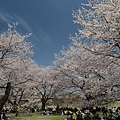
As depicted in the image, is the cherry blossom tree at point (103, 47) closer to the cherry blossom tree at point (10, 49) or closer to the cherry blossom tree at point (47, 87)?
the cherry blossom tree at point (10, 49)

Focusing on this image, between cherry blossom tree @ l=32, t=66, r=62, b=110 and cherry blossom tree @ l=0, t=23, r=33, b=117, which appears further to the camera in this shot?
cherry blossom tree @ l=32, t=66, r=62, b=110

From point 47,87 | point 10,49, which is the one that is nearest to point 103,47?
point 10,49

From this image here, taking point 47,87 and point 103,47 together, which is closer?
point 103,47

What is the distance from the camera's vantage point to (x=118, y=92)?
973cm

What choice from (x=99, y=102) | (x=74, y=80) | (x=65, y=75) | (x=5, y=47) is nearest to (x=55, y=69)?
(x=65, y=75)

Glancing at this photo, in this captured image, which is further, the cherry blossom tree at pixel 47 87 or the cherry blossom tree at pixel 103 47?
the cherry blossom tree at pixel 47 87

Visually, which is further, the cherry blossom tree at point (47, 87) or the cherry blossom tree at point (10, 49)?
the cherry blossom tree at point (47, 87)

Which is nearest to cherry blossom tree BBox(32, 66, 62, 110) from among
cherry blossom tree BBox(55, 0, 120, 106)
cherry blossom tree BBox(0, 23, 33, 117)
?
cherry blossom tree BBox(0, 23, 33, 117)

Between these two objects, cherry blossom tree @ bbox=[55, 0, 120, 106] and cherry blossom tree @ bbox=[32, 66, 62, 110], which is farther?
cherry blossom tree @ bbox=[32, 66, 62, 110]

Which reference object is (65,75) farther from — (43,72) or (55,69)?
(43,72)

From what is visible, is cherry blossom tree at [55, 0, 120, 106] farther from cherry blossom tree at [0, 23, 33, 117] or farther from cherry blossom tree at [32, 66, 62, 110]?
cherry blossom tree at [32, 66, 62, 110]

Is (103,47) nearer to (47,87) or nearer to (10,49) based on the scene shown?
(10,49)

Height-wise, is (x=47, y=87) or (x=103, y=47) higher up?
(x=47, y=87)

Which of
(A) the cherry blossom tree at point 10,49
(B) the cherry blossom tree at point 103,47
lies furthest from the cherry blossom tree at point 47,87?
(B) the cherry blossom tree at point 103,47
